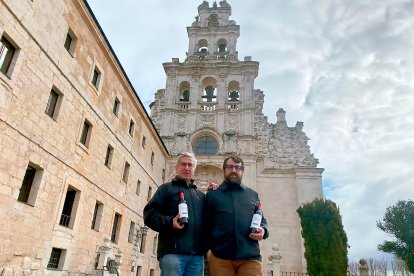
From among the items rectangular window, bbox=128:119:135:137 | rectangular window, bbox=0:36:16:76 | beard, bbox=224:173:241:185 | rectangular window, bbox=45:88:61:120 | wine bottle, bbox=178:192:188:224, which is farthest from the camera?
rectangular window, bbox=128:119:135:137

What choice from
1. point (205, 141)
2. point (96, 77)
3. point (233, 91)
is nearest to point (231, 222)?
point (96, 77)

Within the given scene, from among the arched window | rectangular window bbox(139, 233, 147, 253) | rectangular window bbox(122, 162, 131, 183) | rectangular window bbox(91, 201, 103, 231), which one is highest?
the arched window

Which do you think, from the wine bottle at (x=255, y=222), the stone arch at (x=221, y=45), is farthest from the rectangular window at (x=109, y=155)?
the stone arch at (x=221, y=45)

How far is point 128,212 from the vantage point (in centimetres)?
1571

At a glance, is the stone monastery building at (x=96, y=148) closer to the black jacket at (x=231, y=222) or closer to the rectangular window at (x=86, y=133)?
the rectangular window at (x=86, y=133)

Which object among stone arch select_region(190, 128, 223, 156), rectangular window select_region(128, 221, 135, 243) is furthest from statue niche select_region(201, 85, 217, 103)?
rectangular window select_region(128, 221, 135, 243)

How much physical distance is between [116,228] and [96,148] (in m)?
4.61

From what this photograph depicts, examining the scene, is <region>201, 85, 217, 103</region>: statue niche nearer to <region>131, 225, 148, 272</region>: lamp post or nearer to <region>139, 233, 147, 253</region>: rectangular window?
<region>139, 233, 147, 253</region>: rectangular window

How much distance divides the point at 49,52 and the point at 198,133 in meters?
16.3

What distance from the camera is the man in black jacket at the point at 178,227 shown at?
349 centimetres

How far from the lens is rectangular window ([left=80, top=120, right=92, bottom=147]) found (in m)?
11.6

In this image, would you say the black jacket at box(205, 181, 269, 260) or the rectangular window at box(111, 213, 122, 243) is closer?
the black jacket at box(205, 181, 269, 260)

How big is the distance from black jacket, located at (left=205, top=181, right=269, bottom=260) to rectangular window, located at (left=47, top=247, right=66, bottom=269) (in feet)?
26.4

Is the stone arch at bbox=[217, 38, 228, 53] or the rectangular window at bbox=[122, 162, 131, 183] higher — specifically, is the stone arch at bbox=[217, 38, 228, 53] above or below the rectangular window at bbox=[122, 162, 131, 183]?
above
